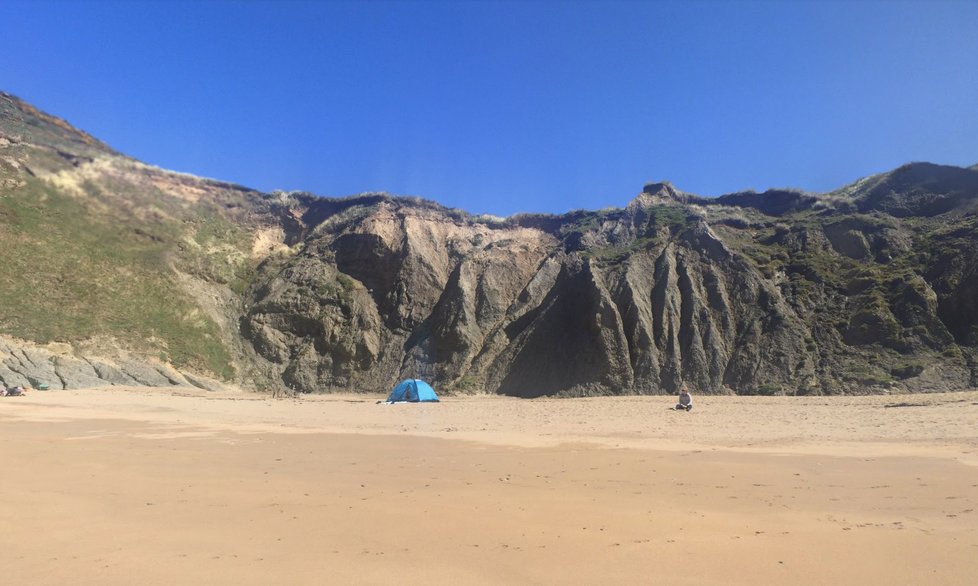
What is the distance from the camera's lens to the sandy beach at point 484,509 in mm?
4133

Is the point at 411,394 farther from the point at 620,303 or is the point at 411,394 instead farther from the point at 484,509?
the point at 484,509

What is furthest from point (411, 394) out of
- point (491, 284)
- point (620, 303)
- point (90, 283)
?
point (90, 283)

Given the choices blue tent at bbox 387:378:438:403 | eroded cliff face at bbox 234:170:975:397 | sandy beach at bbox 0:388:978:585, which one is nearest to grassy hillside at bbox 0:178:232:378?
eroded cliff face at bbox 234:170:975:397

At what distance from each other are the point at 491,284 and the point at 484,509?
154ft

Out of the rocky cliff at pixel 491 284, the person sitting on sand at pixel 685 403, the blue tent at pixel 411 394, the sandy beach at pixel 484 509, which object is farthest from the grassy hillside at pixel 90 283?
the person sitting on sand at pixel 685 403

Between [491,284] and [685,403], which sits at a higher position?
[491,284]

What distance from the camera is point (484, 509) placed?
6023 millimetres

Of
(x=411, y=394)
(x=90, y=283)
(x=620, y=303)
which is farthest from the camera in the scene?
(x=620, y=303)

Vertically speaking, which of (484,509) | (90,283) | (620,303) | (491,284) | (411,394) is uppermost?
Result: (491,284)

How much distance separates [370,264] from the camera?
56.5 metres

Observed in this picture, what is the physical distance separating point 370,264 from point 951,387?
47374 mm

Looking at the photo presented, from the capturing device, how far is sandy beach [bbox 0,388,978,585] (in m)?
4.13

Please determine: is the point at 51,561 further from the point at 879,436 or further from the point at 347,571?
the point at 879,436

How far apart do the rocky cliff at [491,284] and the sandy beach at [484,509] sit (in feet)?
84.1
